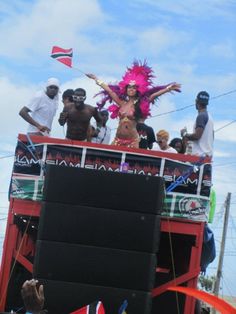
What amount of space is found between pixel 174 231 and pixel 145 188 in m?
0.82

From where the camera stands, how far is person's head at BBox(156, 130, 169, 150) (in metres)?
8.25

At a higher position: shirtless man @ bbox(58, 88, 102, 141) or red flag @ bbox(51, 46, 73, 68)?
red flag @ bbox(51, 46, 73, 68)

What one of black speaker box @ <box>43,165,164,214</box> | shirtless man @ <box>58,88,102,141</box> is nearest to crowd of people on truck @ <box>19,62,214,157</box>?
shirtless man @ <box>58,88,102,141</box>

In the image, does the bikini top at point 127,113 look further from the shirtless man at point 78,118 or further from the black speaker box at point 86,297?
the black speaker box at point 86,297

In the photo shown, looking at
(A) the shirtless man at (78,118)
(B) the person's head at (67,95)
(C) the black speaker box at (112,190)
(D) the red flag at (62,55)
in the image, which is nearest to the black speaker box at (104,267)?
(C) the black speaker box at (112,190)

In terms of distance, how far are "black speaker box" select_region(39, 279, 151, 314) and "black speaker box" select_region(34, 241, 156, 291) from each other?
5 cm

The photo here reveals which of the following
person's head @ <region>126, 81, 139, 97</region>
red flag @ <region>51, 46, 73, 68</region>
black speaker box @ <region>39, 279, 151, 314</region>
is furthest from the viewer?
red flag @ <region>51, 46, 73, 68</region>

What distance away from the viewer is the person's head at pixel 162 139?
8.25 metres

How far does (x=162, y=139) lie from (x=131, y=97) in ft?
2.04

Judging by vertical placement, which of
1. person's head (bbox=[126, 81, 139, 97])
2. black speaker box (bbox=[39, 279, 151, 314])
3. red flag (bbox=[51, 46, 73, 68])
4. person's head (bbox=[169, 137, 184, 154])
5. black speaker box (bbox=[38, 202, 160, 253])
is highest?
red flag (bbox=[51, 46, 73, 68])

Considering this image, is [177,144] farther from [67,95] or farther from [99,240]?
[99,240]

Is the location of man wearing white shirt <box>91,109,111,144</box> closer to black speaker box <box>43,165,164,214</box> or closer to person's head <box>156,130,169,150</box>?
person's head <box>156,130,169,150</box>

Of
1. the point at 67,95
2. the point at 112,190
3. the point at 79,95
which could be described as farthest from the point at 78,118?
the point at 112,190

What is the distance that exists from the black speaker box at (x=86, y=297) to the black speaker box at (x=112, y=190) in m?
0.72
